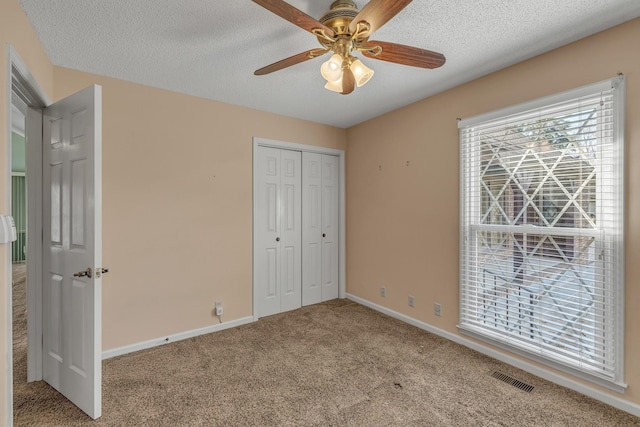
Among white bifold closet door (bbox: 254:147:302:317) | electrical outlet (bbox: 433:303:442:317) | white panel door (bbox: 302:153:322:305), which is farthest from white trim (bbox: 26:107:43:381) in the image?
electrical outlet (bbox: 433:303:442:317)

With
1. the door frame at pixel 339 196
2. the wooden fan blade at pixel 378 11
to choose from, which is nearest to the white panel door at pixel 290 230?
the door frame at pixel 339 196

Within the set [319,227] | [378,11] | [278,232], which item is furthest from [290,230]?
[378,11]

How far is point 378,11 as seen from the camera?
126cm

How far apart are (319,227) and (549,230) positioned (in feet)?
8.12

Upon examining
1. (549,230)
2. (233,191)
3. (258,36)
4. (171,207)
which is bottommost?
(549,230)

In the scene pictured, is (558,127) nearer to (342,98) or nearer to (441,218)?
(441,218)

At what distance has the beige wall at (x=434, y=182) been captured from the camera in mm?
1772

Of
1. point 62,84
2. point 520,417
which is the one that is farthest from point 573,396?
point 62,84

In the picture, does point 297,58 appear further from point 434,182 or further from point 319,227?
point 319,227

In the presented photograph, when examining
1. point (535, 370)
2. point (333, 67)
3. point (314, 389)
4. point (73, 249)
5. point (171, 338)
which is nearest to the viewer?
point (333, 67)

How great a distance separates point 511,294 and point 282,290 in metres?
2.38

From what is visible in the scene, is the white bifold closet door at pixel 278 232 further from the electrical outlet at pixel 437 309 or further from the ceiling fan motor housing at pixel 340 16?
the ceiling fan motor housing at pixel 340 16

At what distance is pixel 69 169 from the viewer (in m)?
1.90

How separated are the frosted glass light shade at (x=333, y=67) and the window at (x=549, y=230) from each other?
5.14ft
